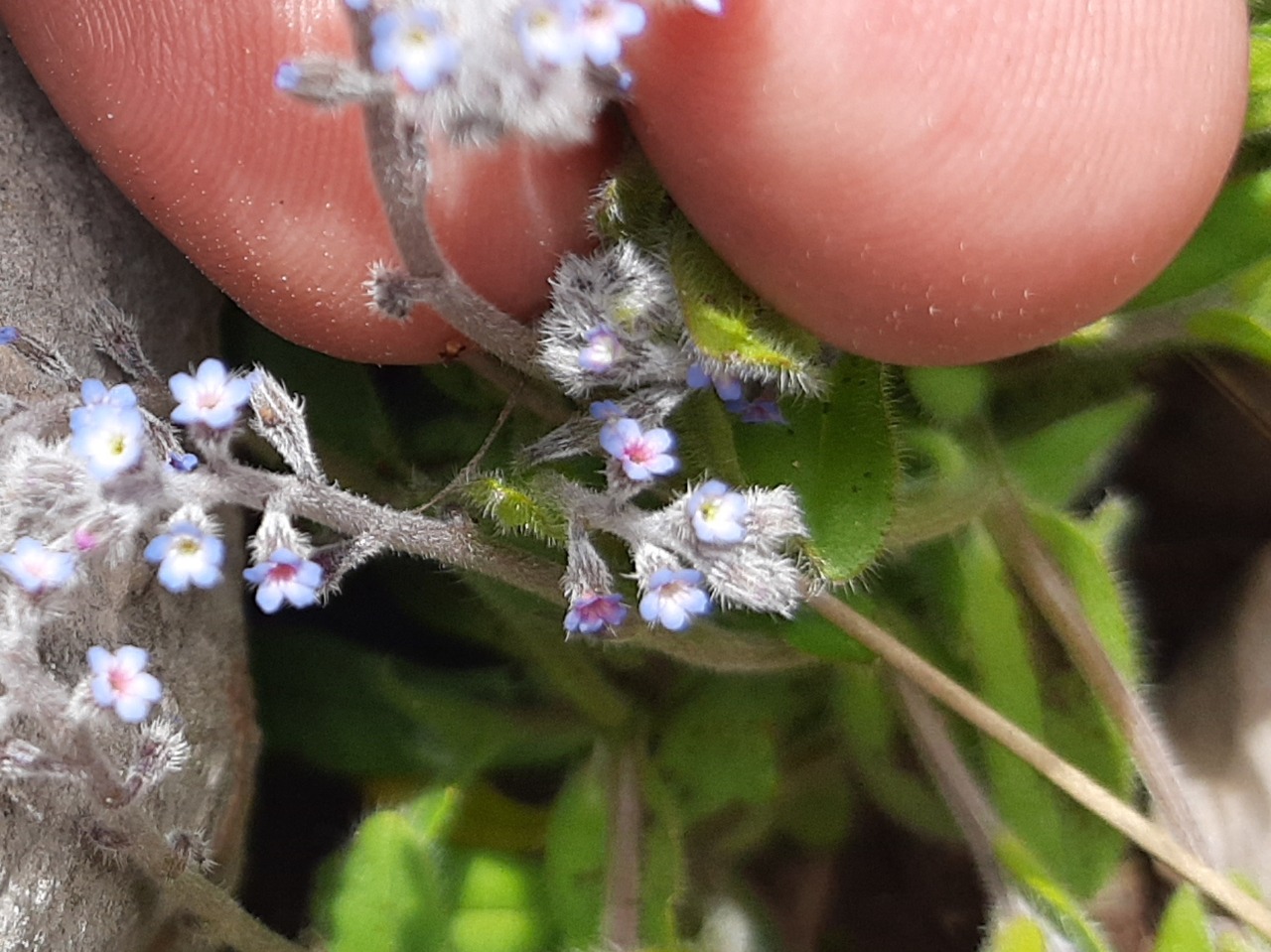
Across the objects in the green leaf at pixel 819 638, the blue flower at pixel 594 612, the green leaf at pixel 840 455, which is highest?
the green leaf at pixel 840 455

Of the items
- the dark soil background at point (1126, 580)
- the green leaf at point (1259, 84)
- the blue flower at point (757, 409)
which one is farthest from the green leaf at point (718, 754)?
the green leaf at point (1259, 84)

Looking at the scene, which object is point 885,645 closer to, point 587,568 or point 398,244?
point 587,568

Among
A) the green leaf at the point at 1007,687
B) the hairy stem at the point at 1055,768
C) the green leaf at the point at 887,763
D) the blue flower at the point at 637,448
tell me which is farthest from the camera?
the green leaf at the point at 887,763

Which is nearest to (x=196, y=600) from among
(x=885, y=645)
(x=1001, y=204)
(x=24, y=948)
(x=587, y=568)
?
(x=24, y=948)

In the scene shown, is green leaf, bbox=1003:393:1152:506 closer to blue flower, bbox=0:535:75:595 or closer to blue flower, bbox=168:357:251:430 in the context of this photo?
blue flower, bbox=168:357:251:430

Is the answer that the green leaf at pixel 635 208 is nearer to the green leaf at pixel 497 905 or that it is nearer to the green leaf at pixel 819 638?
the green leaf at pixel 819 638

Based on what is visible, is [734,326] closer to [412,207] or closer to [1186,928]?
[412,207]
